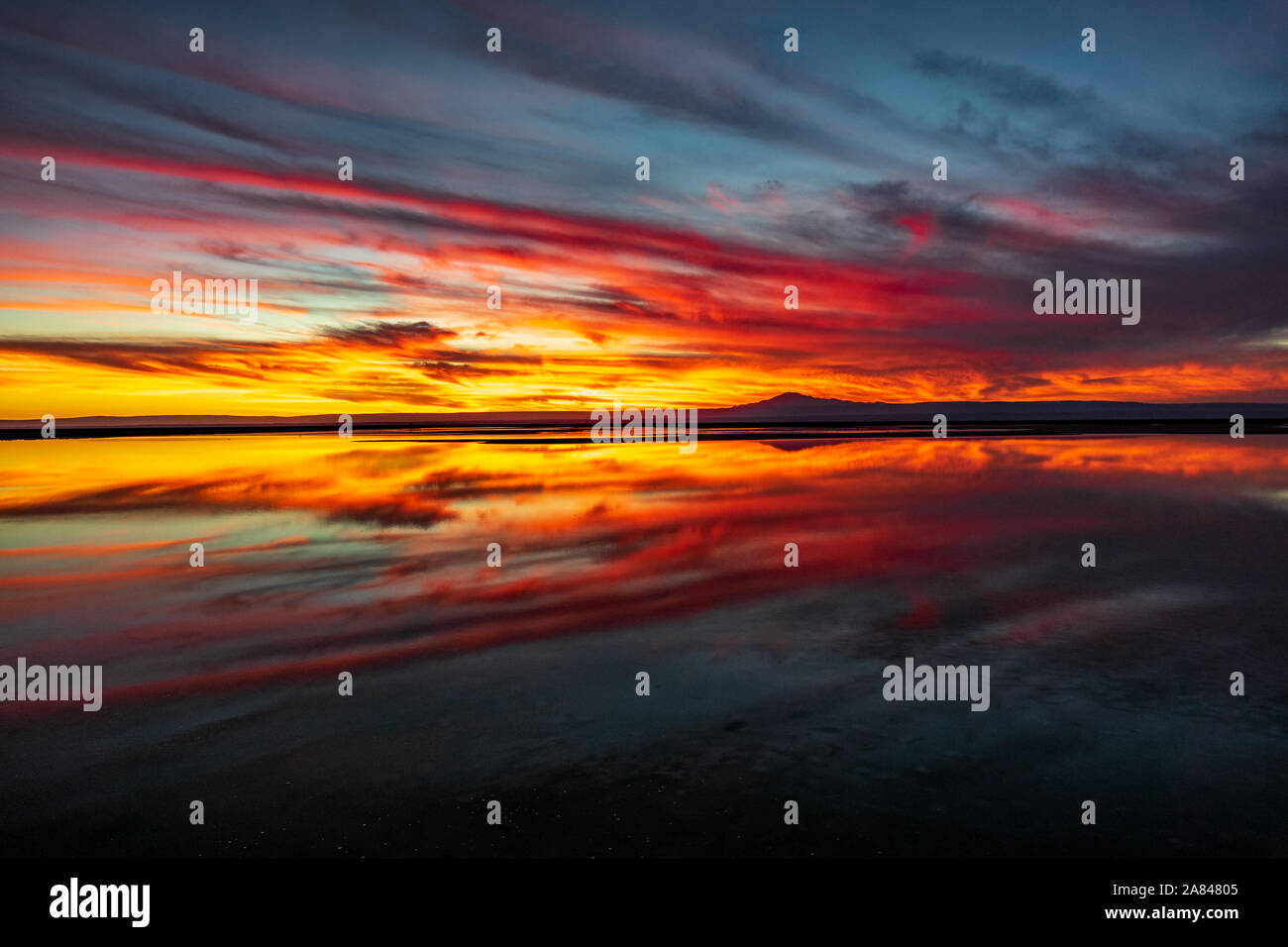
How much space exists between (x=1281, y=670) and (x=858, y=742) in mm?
4606

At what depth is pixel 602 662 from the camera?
26.1 ft

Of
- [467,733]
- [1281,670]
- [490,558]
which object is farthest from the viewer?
[490,558]

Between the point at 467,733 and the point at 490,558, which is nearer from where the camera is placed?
the point at 467,733

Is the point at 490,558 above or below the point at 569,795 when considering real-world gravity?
above

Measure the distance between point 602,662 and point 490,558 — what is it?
17.8ft

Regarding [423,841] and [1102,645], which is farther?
[1102,645]

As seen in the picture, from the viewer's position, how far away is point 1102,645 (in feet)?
27.3

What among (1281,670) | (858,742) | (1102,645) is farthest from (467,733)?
(1281,670)

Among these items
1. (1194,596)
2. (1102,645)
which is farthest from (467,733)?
(1194,596)
